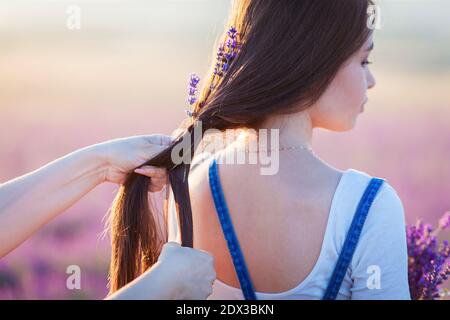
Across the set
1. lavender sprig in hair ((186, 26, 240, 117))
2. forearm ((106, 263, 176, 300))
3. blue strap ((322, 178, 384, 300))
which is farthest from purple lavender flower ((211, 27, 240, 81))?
forearm ((106, 263, 176, 300))

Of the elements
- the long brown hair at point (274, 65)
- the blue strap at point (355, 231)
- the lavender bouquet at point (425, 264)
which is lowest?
the lavender bouquet at point (425, 264)

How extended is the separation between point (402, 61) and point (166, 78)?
3.53 m

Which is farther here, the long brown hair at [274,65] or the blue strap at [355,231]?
the long brown hair at [274,65]

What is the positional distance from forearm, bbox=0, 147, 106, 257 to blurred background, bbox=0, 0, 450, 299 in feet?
3.17

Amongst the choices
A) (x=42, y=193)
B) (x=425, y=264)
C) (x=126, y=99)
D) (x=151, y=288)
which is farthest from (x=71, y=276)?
(x=126, y=99)

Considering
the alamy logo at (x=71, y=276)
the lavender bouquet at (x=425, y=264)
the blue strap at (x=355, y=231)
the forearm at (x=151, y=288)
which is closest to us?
the forearm at (x=151, y=288)

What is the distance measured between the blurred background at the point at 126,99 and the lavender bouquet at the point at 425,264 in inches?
46.1

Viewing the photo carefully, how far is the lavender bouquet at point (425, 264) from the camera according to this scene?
2.61m

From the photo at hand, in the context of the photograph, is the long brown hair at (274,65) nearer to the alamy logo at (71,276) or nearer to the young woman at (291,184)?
the young woman at (291,184)

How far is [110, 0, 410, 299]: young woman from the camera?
2.35 metres

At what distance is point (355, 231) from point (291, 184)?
0.76 feet

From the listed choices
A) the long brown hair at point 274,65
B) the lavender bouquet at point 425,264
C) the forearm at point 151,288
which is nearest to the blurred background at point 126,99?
the long brown hair at point 274,65
